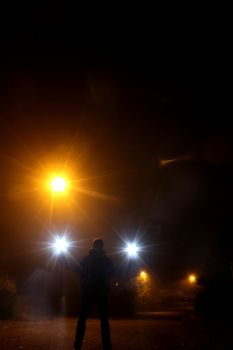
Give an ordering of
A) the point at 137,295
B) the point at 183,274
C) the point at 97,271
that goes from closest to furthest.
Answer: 1. the point at 97,271
2. the point at 137,295
3. the point at 183,274

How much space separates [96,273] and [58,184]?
8.25m

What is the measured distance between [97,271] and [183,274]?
51545mm

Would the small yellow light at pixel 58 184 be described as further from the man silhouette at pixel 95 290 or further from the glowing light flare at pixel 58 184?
the man silhouette at pixel 95 290

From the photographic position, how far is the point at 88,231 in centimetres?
3094

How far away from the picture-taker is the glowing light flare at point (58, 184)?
14.9 metres

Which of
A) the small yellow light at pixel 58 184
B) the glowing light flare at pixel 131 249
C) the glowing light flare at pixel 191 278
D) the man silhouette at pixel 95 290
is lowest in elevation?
the man silhouette at pixel 95 290

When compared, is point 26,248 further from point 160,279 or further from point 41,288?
point 160,279

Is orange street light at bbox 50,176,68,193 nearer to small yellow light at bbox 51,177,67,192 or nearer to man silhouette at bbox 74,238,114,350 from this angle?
small yellow light at bbox 51,177,67,192

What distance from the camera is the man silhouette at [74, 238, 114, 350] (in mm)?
6959

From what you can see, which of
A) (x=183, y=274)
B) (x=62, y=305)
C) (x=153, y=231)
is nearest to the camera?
(x=62, y=305)

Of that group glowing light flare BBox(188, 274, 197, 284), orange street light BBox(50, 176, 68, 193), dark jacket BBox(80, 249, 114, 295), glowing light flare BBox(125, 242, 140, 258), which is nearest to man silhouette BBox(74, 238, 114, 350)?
dark jacket BBox(80, 249, 114, 295)

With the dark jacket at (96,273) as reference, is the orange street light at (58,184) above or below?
above

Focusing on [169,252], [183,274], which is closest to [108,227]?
[169,252]

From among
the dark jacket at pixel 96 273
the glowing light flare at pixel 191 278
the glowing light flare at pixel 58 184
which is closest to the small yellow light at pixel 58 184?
the glowing light flare at pixel 58 184
